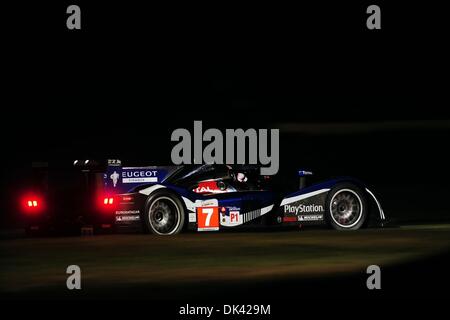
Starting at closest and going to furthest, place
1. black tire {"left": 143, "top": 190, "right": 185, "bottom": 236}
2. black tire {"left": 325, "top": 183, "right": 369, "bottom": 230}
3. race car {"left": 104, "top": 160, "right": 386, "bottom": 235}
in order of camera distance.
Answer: black tire {"left": 143, "top": 190, "right": 185, "bottom": 236} → race car {"left": 104, "top": 160, "right": 386, "bottom": 235} → black tire {"left": 325, "top": 183, "right": 369, "bottom": 230}

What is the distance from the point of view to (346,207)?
17422 millimetres

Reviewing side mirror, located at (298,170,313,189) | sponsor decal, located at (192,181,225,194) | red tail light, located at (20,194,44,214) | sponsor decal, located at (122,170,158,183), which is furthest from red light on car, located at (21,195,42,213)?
side mirror, located at (298,170,313,189)

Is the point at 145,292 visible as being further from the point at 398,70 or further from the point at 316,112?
the point at 398,70

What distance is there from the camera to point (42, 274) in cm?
1104

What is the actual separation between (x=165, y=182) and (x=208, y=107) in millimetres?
13937

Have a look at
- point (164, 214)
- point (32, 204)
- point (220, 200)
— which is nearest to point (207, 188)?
point (220, 200)

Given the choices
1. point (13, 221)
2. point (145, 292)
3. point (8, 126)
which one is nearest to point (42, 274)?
point (145, 292)

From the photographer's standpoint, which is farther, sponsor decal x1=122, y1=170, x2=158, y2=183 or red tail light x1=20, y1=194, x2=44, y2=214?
sponsor decal x1=122, y1=170, x2=158, y2=183

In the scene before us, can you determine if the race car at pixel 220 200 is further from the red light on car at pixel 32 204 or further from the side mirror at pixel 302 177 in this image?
the red light on car at pixel 32 204

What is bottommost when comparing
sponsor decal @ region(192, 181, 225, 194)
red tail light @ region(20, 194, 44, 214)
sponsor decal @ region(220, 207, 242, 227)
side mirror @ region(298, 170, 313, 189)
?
sponsor decal @ region(220, 207, 242, 227)

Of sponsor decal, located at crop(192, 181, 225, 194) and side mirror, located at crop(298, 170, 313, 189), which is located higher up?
side mirror, located at crop(298, 170, 313, 189)

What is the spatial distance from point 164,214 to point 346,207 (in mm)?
3171

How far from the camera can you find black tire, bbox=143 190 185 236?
1678cm

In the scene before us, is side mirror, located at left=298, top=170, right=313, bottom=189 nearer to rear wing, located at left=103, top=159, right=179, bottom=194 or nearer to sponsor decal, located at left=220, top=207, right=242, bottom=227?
sponsor decal, located at left=220, top=207, right=242, bottom=227
